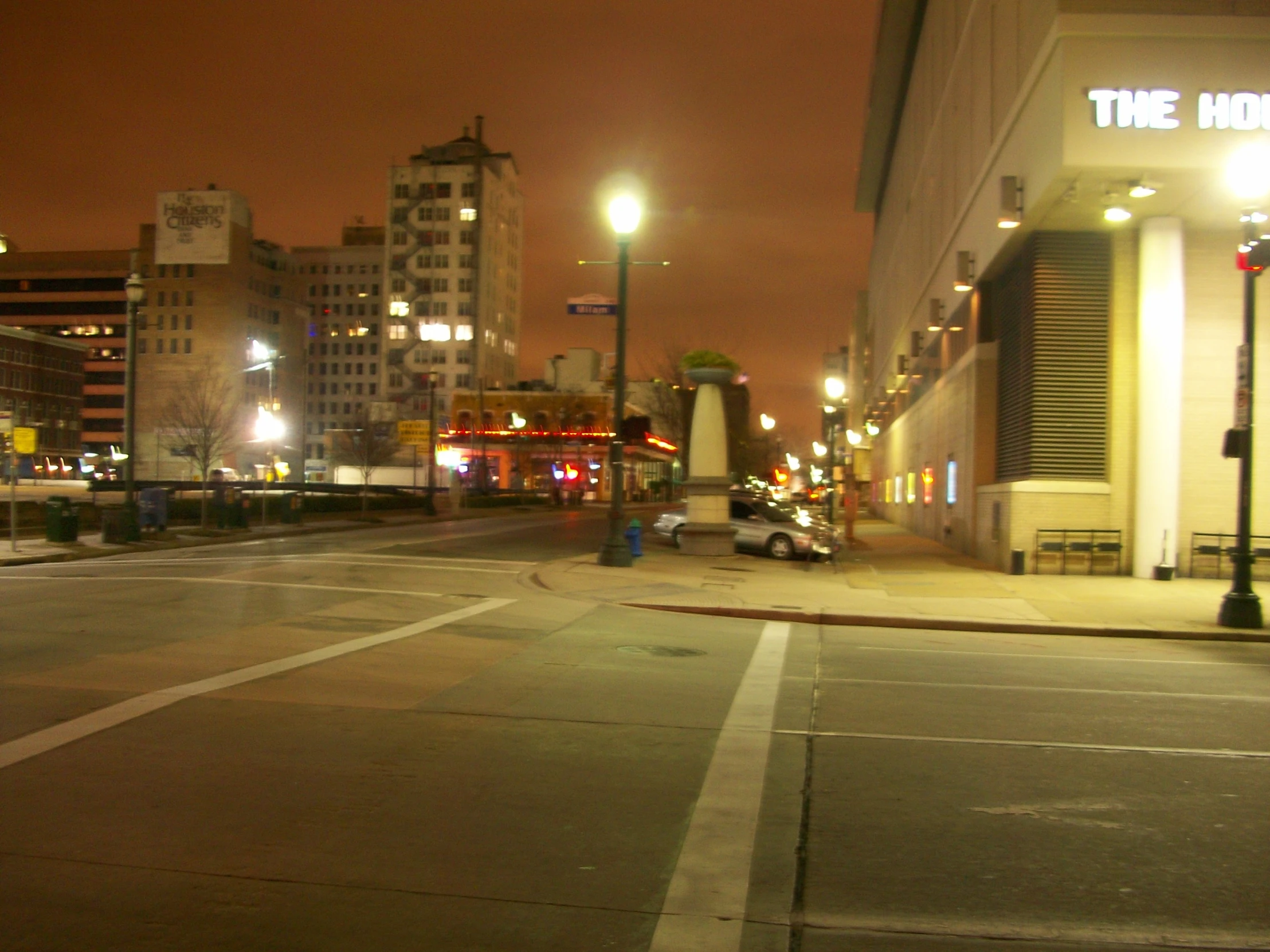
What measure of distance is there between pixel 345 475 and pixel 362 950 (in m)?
90.8

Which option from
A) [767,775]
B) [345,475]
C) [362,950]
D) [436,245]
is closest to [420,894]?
[362,950]

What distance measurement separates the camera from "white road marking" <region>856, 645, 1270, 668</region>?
12477 millimetres

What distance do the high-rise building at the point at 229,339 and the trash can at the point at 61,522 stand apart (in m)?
71.9

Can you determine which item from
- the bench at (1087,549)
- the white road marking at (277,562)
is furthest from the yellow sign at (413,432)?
the bench at (1087,549)

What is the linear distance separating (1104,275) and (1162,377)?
2428 millimetres

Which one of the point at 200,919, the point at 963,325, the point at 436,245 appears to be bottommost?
the point at 200,919

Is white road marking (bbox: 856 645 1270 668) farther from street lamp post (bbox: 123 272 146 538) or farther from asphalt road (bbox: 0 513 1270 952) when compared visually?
street lamp post (bbox: 123 272 146 538)

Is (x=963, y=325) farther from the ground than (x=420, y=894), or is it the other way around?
(x=963, y=325)

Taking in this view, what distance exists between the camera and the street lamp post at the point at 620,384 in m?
20.6

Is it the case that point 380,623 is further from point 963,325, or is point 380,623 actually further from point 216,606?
point 963,325

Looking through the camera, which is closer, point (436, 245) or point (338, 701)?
point (338, 701)

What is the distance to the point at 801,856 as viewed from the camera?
5477 millimetres

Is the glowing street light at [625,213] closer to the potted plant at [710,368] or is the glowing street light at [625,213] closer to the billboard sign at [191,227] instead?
the potted plant at [710,368]

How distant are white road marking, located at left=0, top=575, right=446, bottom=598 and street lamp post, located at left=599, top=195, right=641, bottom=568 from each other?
5370mm
